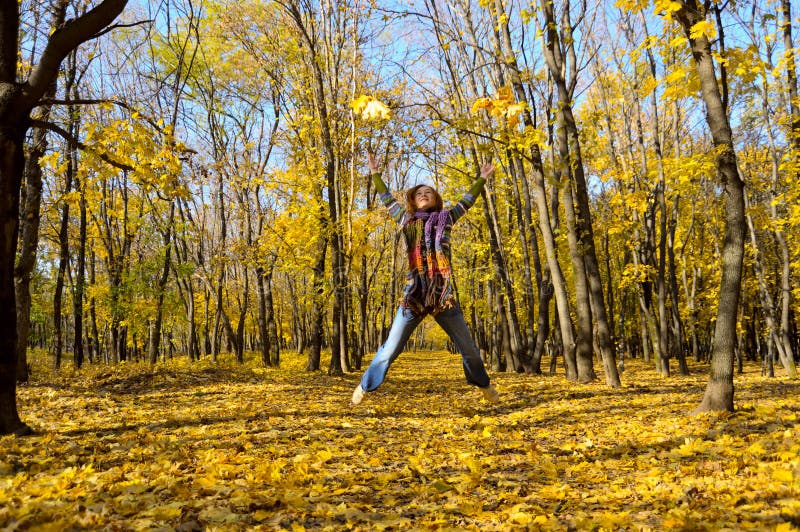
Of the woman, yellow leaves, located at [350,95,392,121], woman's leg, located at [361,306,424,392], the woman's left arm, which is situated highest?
yellow leaves, located at [350,95,392,121]

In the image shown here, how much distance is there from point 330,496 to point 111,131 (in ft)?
16.1

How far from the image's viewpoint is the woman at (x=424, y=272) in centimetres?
449

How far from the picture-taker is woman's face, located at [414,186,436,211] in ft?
15.3

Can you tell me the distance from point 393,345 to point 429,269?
0.83m

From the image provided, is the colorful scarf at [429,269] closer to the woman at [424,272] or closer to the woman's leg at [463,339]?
the woman at [424,272]

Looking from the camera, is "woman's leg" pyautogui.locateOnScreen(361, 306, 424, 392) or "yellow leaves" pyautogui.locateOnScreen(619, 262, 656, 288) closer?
"woman's leg" pyautogui.locateOnScreen(361, 306, 424, 392)

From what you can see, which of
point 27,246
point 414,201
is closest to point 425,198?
point 414,201

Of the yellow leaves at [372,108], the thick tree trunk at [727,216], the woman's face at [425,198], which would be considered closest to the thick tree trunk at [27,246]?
the yellow leaves at [372,108]

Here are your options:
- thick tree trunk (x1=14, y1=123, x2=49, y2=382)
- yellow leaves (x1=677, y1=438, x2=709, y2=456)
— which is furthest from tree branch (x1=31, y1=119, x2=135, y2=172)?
yellow leaves (x1=677, y1=438, x2=709, y2=456)

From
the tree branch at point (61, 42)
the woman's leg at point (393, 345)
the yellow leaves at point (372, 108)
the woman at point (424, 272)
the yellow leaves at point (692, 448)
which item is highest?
the tree branch at point (61, 42)

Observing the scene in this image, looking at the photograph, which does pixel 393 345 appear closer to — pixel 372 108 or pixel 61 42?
pixel 372 108

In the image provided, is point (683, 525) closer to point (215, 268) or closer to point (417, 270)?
point (417, 270)

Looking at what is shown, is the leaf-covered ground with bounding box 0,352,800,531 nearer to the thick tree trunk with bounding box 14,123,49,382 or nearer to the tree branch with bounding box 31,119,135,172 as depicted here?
the tree branch with bounding box 31,119,135,172

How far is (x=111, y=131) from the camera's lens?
5598 mm
